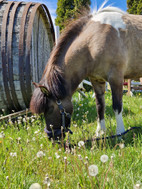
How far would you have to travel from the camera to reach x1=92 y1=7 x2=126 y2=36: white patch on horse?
10.1ft

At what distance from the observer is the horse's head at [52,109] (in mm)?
2627

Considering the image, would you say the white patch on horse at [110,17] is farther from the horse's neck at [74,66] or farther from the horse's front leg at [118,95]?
the horse's front leg at [118,95]

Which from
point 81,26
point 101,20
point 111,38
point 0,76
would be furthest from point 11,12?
point 111,38

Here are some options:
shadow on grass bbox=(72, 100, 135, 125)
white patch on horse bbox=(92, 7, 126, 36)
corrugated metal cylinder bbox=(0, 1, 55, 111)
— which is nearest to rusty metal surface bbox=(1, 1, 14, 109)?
corrugated metal cylinder bbox=(0, 1, 55, 111)

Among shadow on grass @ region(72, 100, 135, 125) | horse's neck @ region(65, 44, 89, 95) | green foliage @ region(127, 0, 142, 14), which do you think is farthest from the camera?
green foliage @ region(127, 0, 142, 14)

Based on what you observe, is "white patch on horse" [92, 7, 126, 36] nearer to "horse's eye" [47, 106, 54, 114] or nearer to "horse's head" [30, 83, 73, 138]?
"horse's head" [30, 83, 73, 138]

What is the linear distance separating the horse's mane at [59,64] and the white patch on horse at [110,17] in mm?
201

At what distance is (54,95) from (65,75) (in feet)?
1.12

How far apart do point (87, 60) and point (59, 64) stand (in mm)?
429

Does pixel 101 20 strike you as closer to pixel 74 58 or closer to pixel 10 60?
pixel 74 58

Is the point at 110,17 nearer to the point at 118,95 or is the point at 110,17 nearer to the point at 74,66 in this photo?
the point at 74,66

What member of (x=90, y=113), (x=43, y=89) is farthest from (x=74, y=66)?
(x=90, y=113)

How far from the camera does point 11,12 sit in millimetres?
3916

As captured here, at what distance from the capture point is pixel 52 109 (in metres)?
2.72
